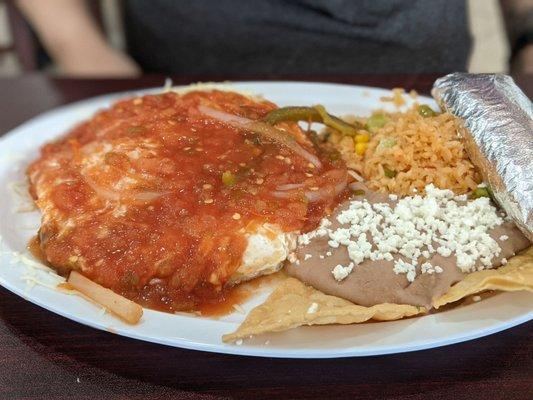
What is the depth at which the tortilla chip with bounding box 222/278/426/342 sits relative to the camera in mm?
1054

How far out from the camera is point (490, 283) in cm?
112

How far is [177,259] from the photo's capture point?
1.25 m

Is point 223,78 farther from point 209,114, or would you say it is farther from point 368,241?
point 368,241

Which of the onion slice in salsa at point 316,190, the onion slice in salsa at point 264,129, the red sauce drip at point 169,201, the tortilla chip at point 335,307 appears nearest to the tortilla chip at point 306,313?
the tortilla chip at point 335,307

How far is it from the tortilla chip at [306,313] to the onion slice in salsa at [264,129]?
1.43 feet

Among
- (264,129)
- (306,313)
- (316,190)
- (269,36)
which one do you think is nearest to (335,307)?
(306,313)

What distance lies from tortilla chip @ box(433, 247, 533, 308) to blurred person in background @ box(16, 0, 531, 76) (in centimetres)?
135

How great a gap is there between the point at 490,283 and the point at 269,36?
A: 1.48 metres

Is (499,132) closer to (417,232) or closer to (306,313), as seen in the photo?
(417,232)

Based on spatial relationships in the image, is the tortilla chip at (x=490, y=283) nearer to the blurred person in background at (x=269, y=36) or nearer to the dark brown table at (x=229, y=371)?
the dark brown table at (x=229, y=371)

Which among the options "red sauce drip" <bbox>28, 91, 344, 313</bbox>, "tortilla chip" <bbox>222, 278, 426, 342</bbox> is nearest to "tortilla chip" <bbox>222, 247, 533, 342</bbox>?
"tortilla chip" <bbox>222, 278, 426, 342</bbox>

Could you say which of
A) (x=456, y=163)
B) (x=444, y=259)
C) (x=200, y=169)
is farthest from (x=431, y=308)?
(x=200, y=169)

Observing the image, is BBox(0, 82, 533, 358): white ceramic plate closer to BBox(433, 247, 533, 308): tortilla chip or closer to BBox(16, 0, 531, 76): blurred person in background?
BBox(433, 247, 533, 308): tortilla chip

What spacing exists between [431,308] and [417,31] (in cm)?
146
